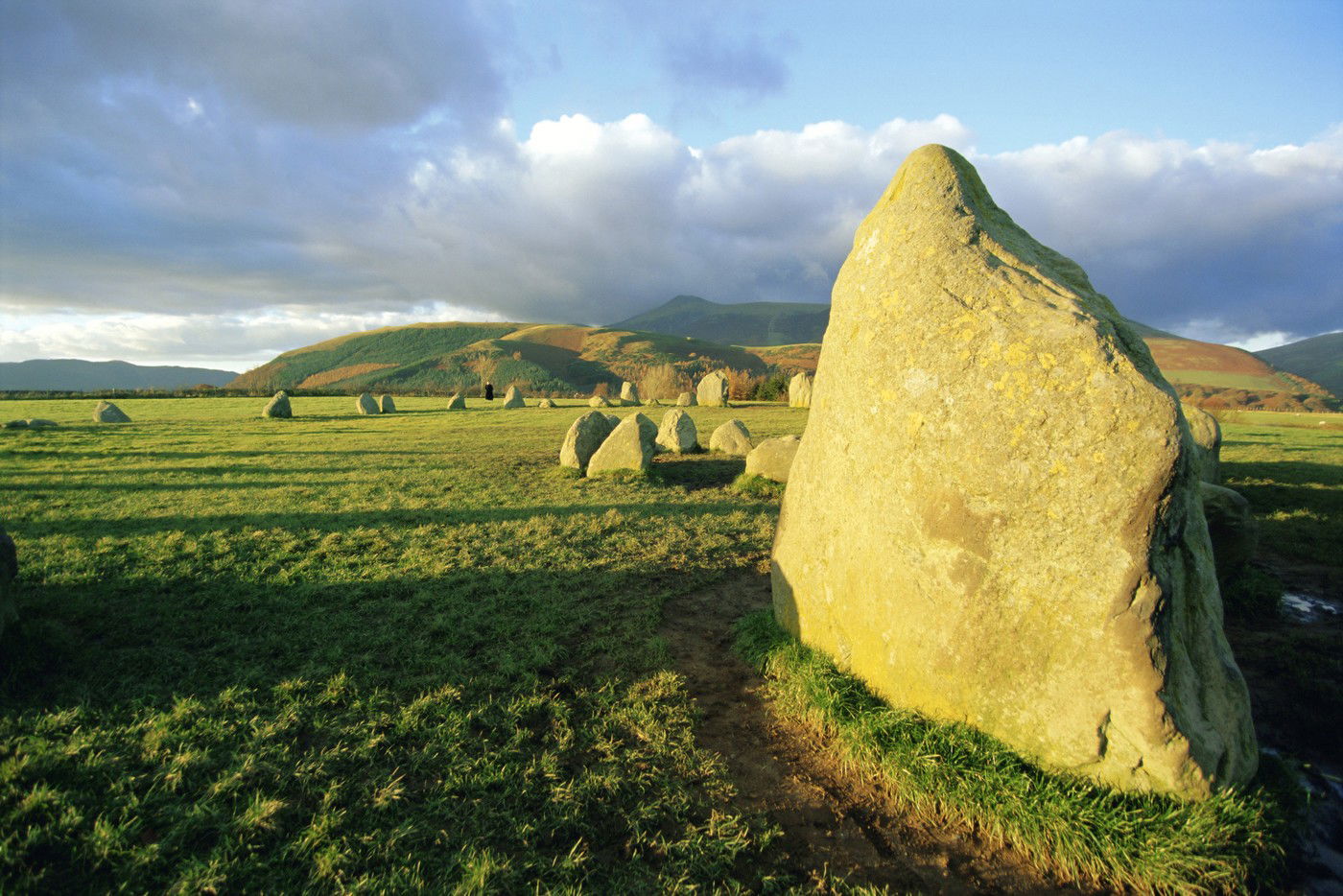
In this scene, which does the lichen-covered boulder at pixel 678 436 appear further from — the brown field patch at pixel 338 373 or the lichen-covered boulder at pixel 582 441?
the brown field patch at pixel 338 373

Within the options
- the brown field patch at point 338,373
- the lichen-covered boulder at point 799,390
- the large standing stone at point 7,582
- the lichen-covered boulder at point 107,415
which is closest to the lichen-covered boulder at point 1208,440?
the large standing stone at point 7,582

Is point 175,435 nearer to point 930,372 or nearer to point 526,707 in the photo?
point 526,707

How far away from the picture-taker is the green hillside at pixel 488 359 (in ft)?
265

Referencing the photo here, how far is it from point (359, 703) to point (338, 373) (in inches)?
4194

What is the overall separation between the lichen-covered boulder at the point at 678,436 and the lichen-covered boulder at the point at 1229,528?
1072 centimetres

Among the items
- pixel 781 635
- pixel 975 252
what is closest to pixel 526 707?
pixel 781 635

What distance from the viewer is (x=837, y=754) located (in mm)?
3693

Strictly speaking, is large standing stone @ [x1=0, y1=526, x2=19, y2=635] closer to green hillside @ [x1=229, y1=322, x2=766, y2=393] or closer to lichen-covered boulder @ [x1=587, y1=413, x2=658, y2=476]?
lichen-covered boulder @ [x1=587, y1=413, x2=658, y2=476]

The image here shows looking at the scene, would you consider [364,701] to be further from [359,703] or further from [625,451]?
[625,451]

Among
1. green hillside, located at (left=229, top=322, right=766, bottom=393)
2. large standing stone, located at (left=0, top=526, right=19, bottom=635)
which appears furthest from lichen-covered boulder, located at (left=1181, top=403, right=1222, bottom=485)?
green hillside, located at (left=229, top=322, right=766, bottom=393)

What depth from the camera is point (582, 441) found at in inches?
514

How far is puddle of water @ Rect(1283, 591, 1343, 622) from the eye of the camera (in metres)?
5.75

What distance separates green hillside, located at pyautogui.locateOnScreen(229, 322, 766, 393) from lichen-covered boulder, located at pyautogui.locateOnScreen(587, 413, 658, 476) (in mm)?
58260

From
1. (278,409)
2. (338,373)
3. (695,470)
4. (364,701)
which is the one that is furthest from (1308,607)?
(338,373)
